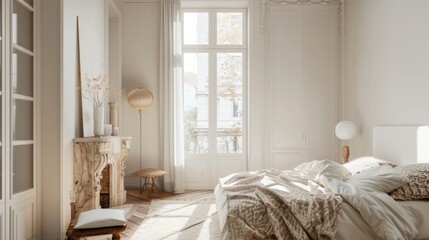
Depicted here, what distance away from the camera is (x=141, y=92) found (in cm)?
559

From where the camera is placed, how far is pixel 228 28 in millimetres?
6047

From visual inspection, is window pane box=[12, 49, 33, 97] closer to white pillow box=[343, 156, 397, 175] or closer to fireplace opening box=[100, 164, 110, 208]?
fireplace opening box=[100, 164, 110, 208]

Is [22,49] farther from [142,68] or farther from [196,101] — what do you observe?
[196,101]

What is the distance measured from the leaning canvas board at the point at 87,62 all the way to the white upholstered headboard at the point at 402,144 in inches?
132

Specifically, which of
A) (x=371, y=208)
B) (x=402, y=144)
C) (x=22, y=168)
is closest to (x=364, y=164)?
(x=402, y=144)

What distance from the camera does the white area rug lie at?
11.4ft

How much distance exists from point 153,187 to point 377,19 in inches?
154

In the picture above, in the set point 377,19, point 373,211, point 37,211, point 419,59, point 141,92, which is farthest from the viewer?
point 141,92

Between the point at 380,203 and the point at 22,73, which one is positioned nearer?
the point at 380,203

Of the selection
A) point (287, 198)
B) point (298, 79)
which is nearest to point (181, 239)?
point (287, 198)

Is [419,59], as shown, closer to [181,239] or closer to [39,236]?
[181,239]

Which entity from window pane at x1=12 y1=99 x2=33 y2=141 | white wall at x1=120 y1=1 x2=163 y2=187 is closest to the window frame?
white wall at x1=120 y1=1 x2=163 y2=187

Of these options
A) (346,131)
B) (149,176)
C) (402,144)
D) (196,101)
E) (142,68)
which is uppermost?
(142,68)

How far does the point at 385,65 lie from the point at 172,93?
303 centimetres
